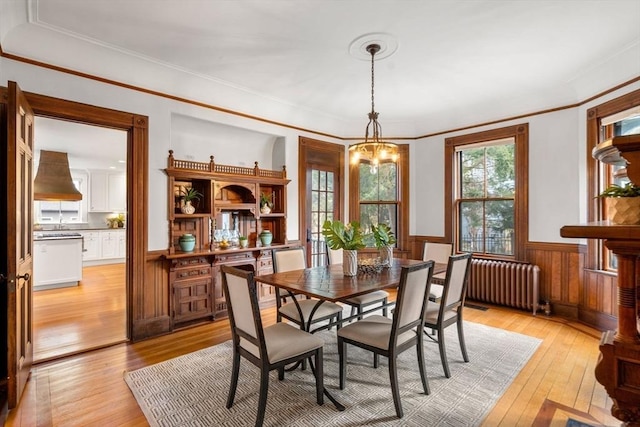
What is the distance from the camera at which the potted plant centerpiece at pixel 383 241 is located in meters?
3.16

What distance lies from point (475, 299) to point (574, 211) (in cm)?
174

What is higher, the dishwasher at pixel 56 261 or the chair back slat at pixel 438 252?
the chair back slat at pixel 438 252

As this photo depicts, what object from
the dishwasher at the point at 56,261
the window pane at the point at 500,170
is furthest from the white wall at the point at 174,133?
the dishwasher at the point at 56,261

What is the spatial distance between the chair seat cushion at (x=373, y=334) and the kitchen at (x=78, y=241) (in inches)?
102

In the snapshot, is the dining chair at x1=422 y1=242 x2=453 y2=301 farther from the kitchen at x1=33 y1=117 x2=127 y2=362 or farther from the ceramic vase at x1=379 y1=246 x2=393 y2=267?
the kitchen at x1=33 y1=117 x2=127 y2=362

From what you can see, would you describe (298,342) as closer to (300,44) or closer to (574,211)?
(300,44)

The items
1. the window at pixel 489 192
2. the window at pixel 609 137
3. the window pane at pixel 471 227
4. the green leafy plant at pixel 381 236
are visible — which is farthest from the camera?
the window pane at pixel 471 227

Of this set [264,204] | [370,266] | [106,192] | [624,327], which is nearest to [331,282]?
[370,266]

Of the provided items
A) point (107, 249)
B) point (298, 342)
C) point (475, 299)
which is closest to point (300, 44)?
point (298, 342)

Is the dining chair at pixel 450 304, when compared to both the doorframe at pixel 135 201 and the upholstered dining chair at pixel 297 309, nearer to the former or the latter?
the upholstered dining chair at pixel 297 309

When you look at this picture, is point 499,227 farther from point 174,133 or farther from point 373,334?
point 174,133

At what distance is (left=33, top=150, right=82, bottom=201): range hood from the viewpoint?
6.51 meters

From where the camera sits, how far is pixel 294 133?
4918 millimetres

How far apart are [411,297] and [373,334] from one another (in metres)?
0.38
